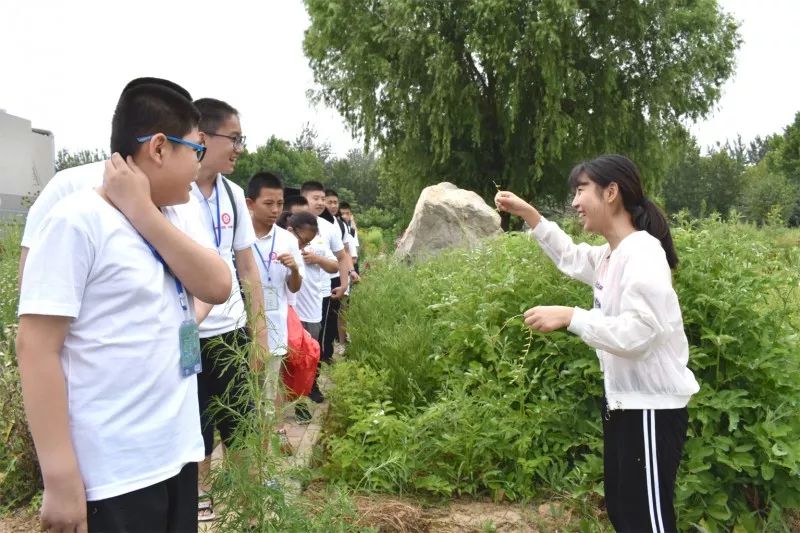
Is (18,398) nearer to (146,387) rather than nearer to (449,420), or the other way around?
(449,420)

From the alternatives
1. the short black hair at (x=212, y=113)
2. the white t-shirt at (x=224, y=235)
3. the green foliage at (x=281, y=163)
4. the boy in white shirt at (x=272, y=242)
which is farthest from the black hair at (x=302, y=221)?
the green foliage at (x=281, y=163)

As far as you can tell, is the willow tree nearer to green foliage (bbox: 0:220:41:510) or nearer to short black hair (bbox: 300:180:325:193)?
short black hair (bbox: 300:180:325:193)

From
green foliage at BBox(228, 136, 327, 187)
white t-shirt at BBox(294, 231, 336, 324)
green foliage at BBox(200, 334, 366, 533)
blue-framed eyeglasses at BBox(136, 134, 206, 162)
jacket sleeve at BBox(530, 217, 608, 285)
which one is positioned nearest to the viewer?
blue-framed eyeglasses at BBox(136, 134, 206, 162)

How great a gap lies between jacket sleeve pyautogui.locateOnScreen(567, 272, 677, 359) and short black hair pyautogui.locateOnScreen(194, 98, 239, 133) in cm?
183

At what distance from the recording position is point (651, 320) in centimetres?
227

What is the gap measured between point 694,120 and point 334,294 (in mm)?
13772

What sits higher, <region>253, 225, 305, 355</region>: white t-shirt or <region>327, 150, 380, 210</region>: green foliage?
<region>327, 150, 380, 210</region>: green foliage

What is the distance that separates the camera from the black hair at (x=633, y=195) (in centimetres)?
257

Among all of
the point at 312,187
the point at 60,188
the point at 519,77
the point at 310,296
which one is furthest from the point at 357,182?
the point at 60,188

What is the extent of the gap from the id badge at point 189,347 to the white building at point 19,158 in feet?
47.9

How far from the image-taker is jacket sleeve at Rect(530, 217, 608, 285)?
295 centimetres

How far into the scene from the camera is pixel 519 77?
16.1 meters

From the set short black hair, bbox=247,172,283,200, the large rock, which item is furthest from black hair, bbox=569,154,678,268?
the large rock

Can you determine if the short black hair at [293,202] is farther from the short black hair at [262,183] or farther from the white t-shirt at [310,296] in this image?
the short black hair at [262,183]
